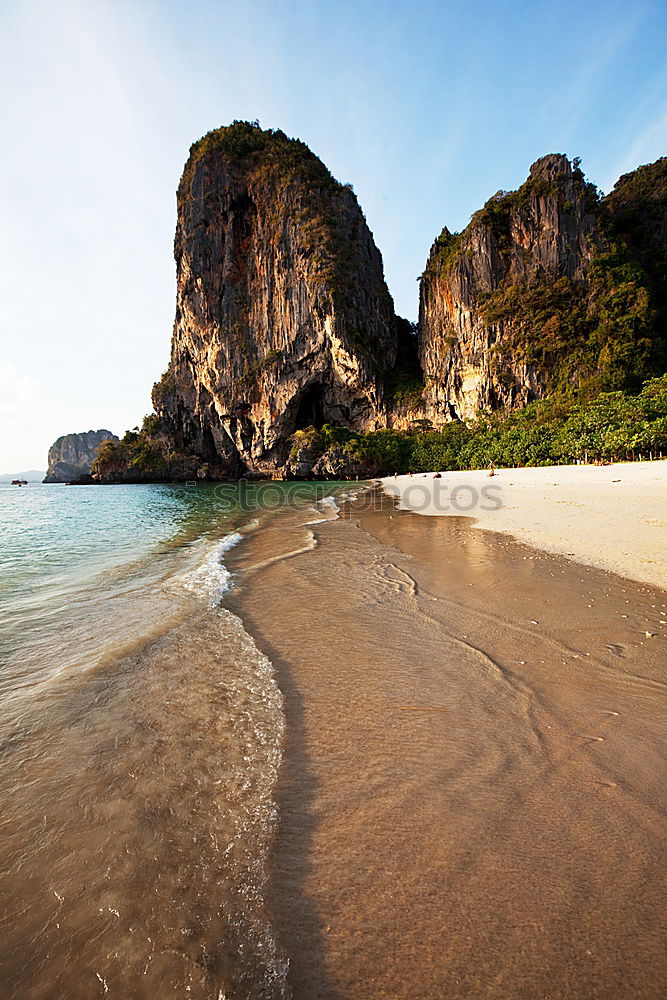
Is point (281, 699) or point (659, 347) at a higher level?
point (659, 347)

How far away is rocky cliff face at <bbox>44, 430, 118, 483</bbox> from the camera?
458 feet

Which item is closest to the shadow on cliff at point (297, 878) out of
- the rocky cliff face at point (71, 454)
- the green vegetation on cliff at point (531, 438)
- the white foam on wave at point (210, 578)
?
the white foam on wave at point (210, 578)

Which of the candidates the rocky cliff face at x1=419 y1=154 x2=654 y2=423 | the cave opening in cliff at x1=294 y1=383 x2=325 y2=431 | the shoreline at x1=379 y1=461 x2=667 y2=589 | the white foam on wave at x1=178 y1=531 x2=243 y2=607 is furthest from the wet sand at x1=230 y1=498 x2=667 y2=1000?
the cave opening in cliff at x1=294 y1=383 x2=325 y2=431

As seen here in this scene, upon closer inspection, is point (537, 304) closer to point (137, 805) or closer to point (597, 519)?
point (597, 519)

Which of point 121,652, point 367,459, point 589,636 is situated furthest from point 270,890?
point 367,459

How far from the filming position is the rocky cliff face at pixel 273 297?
56.9 m

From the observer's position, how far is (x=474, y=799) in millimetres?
2033

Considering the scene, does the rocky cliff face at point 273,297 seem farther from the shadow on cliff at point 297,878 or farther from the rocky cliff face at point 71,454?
the rocky cliff face at point 71,454

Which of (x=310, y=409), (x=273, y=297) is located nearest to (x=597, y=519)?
(x=310, y=409)

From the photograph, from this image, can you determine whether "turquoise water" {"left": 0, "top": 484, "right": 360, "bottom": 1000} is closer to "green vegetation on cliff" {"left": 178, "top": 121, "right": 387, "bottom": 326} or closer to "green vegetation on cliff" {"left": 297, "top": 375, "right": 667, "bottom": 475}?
"green vegetation on cliff" {"left": 297, "top": 375, "right": 667, "bottom": 475}

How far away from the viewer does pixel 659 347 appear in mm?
40844

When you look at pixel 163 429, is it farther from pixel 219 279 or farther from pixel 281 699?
pixel 281 699

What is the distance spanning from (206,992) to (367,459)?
5118cm

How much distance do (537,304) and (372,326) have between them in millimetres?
23387
